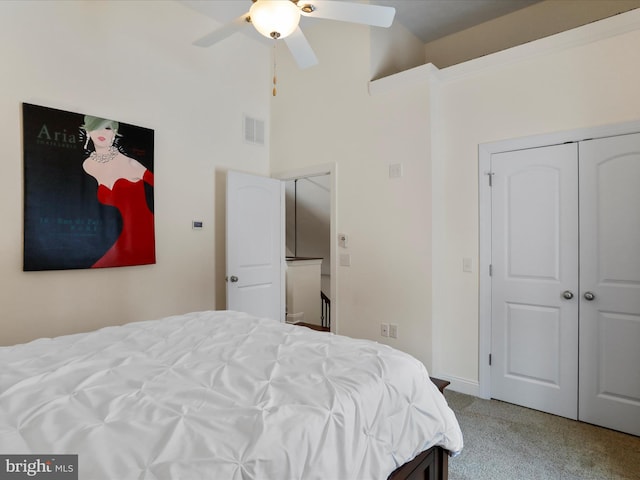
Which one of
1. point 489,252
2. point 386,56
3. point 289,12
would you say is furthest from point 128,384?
point 386,56

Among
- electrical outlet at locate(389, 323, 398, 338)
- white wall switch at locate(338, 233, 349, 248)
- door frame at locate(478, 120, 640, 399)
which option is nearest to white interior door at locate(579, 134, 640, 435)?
door frame at locate(478, 120, 640, 399)

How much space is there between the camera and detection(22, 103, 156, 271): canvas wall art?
8.36 ft

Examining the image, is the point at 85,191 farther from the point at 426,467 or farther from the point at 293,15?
the point at 426,467

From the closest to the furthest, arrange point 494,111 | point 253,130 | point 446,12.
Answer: point 494,111, point 446,12, point 253,130

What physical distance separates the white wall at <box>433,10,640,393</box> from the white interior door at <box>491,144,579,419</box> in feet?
0.62

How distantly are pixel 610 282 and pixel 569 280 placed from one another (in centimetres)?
23

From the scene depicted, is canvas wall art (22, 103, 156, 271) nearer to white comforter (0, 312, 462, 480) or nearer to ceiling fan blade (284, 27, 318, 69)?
white comforter (0, 312, 462, 480)

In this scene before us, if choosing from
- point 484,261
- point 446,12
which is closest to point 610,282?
point 484,261

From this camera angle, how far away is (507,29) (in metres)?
3.52

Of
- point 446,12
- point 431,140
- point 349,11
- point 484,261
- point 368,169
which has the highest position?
point 446,12

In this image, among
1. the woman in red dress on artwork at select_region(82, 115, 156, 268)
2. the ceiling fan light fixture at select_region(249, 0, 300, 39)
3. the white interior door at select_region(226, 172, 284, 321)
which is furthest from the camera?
the white interior door at select_region(226, 172, 284, 321)

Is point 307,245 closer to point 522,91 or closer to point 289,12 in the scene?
point 522,91

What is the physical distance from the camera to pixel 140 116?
10.4ft

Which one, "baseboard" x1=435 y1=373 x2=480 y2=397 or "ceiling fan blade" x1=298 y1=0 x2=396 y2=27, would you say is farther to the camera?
"baseboard" x1=435 y1=373 x2=480 y2=397
